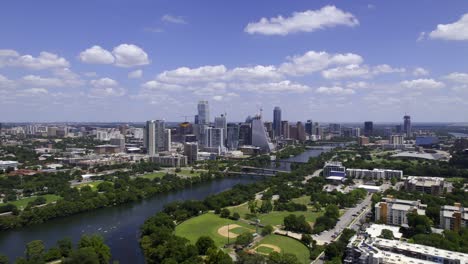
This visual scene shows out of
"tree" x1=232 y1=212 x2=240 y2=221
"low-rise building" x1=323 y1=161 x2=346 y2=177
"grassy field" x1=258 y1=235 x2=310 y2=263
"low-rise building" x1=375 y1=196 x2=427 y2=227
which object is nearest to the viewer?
"grassy field" x1=258 y1=235 x2=310 y2=263

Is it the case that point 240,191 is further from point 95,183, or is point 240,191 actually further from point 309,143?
point 309,143

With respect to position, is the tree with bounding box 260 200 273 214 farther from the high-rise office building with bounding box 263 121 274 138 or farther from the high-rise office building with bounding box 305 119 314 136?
the high-rise office building with bounding box 305 119 314 136

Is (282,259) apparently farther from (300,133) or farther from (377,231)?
(300,133)

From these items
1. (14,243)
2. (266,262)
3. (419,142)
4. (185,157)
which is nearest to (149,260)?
(266,262)

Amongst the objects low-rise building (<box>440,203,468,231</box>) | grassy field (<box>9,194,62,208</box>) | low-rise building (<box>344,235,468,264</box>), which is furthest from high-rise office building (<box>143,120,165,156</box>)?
low-rise building (<box>344,235,468,264</box>)

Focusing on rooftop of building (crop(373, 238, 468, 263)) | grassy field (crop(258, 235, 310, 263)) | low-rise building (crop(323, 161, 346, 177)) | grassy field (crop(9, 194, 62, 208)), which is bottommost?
grassy field (crop(258, 235, 310, 263))

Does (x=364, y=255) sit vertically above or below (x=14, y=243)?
above

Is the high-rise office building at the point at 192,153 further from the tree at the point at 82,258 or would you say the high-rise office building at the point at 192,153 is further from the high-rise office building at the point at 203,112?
the tree at the point at 82,258
